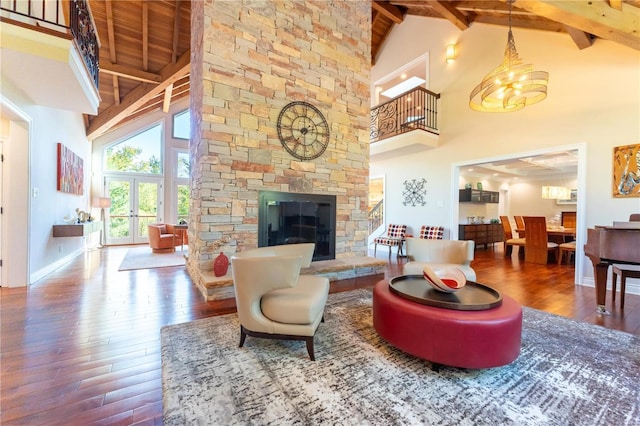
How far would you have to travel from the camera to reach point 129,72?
19.7ft

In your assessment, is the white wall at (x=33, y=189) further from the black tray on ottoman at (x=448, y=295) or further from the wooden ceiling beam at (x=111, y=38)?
the black tray on ottoman at (x=448, y=295)

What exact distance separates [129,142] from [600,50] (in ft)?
37.8

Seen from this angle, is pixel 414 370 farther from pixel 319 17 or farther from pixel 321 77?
pixel 319 17

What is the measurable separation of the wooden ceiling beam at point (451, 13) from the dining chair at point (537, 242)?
462 centimetres

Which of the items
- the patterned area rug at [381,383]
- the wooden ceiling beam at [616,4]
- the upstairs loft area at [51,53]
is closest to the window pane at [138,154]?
the upstairs loft area at [51,53]

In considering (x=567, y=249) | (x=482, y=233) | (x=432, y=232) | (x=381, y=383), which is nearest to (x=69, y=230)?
(x=381, y=383)

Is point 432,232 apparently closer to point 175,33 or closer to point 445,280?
point 445,280

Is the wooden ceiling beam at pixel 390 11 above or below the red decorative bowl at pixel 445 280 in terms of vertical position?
above

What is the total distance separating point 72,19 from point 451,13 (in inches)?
261

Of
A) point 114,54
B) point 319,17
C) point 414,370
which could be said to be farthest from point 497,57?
point 114,54

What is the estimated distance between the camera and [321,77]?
4566 millimetres

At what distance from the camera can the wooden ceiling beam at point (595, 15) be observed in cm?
272

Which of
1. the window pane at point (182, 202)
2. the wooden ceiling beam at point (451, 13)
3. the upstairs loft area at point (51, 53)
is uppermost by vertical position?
the wooden ceiling beam at point (451, 13)

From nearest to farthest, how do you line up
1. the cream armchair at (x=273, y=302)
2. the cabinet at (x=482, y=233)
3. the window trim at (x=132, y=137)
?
1. the cream armchair at (x=273, y=302)
2. the cabinet at (x=482, y=233)
3. the window trim at (x=132, y=137)
